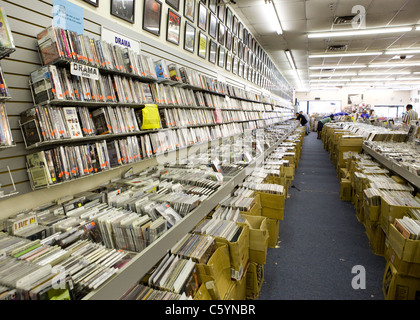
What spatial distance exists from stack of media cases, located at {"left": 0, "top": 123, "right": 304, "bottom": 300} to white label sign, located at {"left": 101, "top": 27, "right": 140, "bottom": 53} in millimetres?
1462

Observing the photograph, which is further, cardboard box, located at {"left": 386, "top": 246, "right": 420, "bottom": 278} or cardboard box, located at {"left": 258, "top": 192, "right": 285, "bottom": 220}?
cardboard box, located at {"left": 258, "top": 192, "right": 285, "bottom": 220}

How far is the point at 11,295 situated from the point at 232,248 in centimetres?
130

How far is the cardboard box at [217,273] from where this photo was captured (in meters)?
1.57

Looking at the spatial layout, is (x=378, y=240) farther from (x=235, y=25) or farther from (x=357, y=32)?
(x=357, y=32)

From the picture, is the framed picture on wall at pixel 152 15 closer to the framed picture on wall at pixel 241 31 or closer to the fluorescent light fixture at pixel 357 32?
the framed picture on wall at pixel 241 31

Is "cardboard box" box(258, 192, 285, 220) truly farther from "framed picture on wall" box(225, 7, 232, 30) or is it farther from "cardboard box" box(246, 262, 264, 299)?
"framed picture on wall" box(225, 7, 232, 30)

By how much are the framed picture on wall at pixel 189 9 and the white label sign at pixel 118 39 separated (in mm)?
1443

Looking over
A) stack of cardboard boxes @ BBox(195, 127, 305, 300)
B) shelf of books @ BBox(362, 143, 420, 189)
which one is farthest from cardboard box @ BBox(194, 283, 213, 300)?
shelf of books @ BBox(362, 143, 420, 189)

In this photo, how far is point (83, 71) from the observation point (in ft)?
6.31

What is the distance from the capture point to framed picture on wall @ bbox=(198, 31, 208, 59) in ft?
14.6

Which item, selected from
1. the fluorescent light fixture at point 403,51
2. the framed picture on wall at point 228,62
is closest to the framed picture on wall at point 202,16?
the framed picture on wall at point 228,62

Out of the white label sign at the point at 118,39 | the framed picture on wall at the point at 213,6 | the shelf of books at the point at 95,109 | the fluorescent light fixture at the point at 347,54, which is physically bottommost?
the shelf of books at the point at 95,109

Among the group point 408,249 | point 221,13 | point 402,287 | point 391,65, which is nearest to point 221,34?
point 221,13

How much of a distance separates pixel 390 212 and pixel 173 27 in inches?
145
